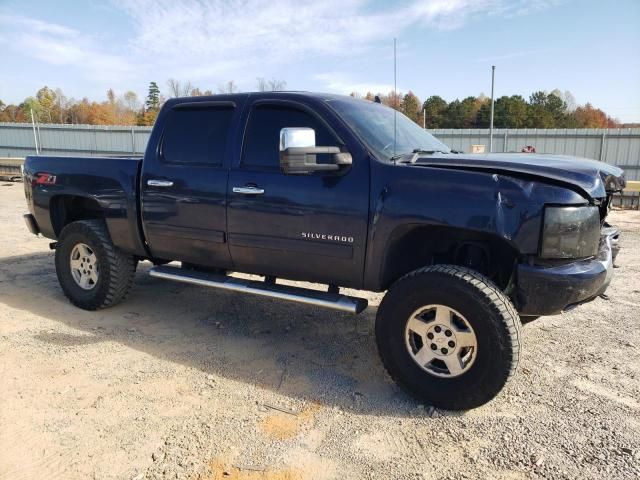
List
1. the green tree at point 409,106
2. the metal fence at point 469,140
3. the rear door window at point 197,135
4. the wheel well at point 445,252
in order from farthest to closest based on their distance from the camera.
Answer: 1. the metal fence at point 469,140
2. the green tree at point 409,106
3. the rear door window at point 197,135
4. the wheel well at point 445,252

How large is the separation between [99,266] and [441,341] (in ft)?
11.2

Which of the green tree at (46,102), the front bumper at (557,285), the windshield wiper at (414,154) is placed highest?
the green tree at (46,102)

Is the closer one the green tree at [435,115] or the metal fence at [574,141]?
the metal fence at [574,141]

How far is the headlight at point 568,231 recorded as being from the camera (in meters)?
2.80

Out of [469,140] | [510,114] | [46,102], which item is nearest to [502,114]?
[510,114]

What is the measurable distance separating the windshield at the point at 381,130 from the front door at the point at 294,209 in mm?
158

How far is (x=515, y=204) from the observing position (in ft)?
9.34

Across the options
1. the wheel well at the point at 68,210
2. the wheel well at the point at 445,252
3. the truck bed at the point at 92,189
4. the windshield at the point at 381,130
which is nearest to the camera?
the wheel well at the point at 445,252

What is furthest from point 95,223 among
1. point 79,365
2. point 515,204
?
point 515,204

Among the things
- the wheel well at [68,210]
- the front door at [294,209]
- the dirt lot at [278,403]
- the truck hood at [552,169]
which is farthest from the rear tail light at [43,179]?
the truck hood at [552,169]

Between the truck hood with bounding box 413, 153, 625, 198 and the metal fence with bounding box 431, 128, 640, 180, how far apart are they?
11.8 meters

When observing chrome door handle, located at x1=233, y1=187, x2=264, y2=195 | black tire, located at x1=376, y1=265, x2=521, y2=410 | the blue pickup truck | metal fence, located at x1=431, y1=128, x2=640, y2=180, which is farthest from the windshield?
metal fence, located at x1=431, y1=128, x2=640, y2=180

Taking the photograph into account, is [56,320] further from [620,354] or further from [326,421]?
[620,354]

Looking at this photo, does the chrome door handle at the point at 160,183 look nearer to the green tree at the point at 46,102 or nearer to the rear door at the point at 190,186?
the rear door at the point at 190,186
